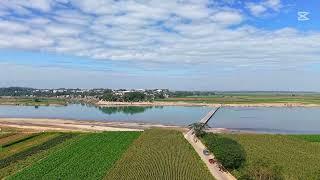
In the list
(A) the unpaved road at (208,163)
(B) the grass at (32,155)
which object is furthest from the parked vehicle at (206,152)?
(B) the grass at (32,155)

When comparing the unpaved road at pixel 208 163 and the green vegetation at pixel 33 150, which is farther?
the green vegetation at pixel 33 150

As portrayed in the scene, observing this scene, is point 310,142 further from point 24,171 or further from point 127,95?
point 127,95

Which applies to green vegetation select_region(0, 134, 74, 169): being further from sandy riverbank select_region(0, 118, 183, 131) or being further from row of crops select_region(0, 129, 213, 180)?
sandy riverbank select_region(0, 118, 183, 131)

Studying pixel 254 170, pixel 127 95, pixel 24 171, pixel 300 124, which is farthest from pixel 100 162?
pixel 127 95

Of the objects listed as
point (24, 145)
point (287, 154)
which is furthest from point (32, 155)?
point (287, 154)

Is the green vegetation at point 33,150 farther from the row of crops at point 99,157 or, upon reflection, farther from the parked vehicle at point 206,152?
the parked vehicle at point 206,152

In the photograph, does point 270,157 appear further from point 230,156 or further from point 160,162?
point 160,162
